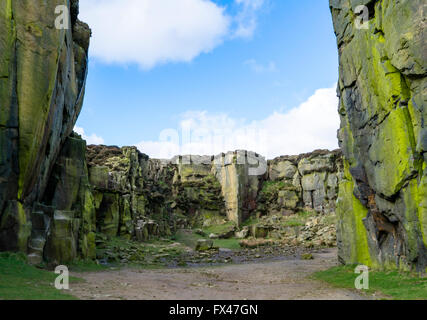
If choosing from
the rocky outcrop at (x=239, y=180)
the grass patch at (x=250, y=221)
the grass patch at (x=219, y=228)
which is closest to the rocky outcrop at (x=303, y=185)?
the rocky outcrop at (x=239, y=180)

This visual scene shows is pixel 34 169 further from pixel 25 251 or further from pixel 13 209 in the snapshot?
pixel 25 251

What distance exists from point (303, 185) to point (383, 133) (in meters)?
54.2

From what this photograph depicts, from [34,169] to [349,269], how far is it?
1900 cm

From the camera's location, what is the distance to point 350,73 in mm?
19844

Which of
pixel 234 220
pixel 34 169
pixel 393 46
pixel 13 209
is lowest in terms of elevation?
pixel 234 220

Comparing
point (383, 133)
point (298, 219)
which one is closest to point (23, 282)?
point (383, 133)

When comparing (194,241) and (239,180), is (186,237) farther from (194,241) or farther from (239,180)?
(239,180)

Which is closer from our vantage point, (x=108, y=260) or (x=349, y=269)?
(x=349, y=269)

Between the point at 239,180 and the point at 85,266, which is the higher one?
the point at 239,180

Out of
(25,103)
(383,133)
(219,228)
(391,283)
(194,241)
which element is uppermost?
(25,103)

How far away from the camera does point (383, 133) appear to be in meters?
16.1
